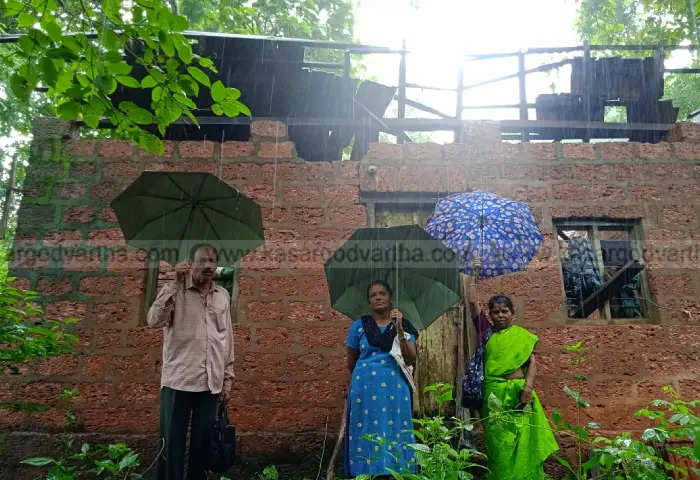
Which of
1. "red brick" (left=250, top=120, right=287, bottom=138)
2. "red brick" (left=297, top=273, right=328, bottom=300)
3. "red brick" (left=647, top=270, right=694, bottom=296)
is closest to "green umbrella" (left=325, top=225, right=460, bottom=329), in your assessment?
"red brick" (left=297, top=273, right=328, bottom=300)

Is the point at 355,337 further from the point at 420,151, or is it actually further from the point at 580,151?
the point at 580,151

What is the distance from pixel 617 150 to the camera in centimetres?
457

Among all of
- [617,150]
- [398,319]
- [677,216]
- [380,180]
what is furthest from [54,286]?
[677,216]

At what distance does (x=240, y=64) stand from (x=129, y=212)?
243 cm

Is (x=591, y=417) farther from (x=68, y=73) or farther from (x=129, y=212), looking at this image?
(x=68, y=73)

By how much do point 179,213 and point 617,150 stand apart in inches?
157

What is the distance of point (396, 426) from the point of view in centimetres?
280

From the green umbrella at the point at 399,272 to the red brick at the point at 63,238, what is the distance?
8.36 feet

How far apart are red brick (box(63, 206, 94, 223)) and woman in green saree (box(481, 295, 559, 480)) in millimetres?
3506

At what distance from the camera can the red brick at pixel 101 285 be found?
4.11 metres

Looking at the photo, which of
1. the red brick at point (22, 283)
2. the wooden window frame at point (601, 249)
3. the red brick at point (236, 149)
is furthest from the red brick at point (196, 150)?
the wooden window frame at point (601, 249)

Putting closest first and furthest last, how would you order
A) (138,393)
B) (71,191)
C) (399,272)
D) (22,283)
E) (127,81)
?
(127,81)
(399,272)
(138,393)
(22,283)
(71,191)

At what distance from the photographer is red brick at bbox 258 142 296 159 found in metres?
4.52

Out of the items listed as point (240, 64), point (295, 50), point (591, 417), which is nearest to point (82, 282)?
point (240, 64)
